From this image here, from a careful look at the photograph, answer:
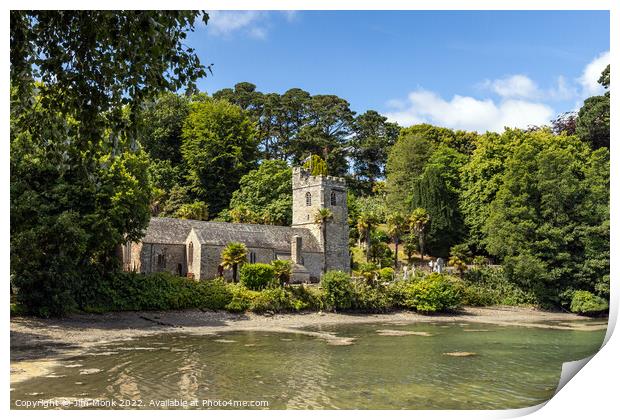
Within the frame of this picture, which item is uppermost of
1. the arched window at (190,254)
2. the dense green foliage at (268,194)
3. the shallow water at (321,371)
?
the dense green foliage at (268,194)

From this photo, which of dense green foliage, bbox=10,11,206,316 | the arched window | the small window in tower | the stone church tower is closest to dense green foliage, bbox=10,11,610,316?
dense green foliage, bbox=10,11,206,316

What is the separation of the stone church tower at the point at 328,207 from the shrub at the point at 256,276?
1024 cm

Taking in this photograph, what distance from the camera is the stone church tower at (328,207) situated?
3784 cm

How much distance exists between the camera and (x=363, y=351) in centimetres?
1598

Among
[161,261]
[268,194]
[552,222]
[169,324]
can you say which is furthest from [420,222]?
[169,324]

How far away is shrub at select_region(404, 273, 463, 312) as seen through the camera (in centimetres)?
2927

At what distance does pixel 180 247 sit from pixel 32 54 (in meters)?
26.3

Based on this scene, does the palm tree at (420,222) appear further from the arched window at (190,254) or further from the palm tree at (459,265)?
the arched window at (190,254)

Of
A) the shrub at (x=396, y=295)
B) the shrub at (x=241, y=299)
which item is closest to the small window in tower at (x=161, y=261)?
the shrub at (x=241, y=299)

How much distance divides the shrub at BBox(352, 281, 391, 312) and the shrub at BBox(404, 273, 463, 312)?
4.06ft

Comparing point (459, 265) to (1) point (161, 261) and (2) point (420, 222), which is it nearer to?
(2) point (420, 222)

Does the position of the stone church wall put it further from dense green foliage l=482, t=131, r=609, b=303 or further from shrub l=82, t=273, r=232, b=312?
dense green foliage l=482, t=131, r=609, b=303

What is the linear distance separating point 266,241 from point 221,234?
116 inches
